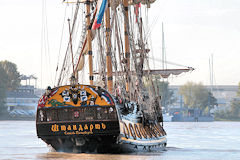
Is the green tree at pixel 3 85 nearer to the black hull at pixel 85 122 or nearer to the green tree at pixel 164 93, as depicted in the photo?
the green tree at pixel 164 93

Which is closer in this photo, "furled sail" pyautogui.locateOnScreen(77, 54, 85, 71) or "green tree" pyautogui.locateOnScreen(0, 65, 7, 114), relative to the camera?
"furled sail" pyautogui.locateOnScreen(77, 54, 85, 71)

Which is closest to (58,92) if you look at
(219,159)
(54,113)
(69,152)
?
(54,113)

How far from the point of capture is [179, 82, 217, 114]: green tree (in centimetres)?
15312

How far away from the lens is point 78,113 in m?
32.1

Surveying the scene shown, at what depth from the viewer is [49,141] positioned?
33.6 m

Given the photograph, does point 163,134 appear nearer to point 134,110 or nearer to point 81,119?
point 134,110

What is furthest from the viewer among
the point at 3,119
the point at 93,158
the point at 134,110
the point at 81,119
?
the point at 3,119

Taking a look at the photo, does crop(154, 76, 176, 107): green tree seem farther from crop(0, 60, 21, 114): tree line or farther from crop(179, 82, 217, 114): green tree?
crop(0, 60, 21, 114): tree line

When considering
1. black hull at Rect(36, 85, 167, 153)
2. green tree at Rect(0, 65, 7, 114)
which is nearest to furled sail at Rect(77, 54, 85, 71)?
black hull at Rect(36, 85, 167, 153)

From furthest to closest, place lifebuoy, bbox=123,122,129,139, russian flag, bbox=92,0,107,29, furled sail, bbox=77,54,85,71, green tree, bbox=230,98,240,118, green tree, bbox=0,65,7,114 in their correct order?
green tree, bbox=230,98,240,118
green tree, bbox=0,65,7,114
furled sail, bbox=77,54,85,71
russian flag, bbox=92,0,107,29
lifebuoy, bbox=123,122,129,139

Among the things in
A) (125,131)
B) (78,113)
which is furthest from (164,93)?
(78,113)

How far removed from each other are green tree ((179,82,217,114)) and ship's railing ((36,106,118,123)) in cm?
12019

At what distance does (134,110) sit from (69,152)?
178 inches

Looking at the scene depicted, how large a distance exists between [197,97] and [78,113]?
126 metres
